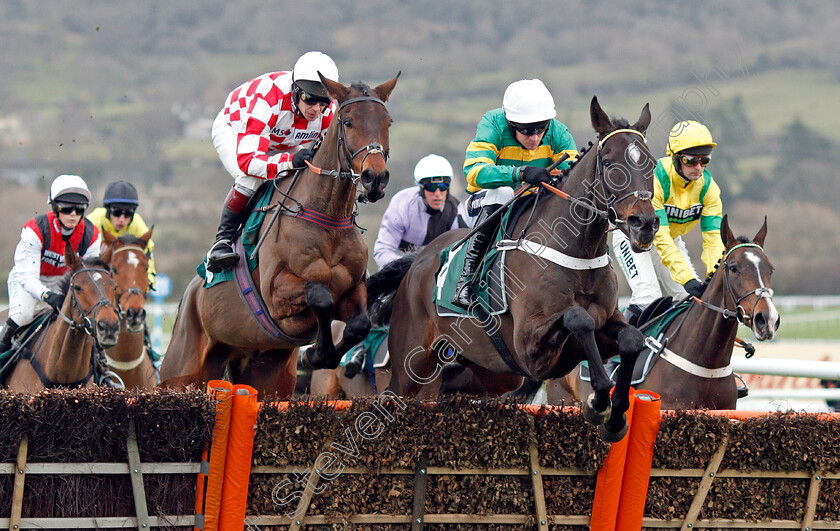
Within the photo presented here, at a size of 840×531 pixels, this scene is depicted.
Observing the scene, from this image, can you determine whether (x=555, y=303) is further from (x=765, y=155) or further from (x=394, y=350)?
(x=765, y=155)

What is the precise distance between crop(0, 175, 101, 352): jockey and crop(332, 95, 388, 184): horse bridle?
2913mm

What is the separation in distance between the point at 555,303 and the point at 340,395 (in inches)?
139

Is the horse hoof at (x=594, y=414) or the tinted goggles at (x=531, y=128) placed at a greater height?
the tinted goggles at (x=531, y=128)

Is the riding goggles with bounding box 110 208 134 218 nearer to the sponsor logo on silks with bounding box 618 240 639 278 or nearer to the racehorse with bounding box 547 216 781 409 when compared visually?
the sponsor logo on silks with bounding box 618 240 639 278

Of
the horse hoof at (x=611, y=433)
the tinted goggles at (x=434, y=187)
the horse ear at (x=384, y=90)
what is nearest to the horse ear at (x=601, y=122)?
the horse ear at (x=384, y=90)

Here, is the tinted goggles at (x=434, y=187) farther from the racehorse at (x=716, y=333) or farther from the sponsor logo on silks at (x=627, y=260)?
the racehorse at (x=716, y=333)

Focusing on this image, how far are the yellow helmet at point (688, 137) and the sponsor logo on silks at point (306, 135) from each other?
7.97 ft

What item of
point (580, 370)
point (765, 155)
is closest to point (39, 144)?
point (765, 155)

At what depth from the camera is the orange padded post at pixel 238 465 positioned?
13.2 feet

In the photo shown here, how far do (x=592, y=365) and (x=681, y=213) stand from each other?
280 centimetres

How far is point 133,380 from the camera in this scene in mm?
8375

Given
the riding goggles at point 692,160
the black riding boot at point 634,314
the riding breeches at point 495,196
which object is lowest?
the black riding boot at point 634,314

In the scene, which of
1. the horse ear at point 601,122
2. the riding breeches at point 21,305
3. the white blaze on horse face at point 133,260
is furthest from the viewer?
the white blaze on horse face at point 133,260

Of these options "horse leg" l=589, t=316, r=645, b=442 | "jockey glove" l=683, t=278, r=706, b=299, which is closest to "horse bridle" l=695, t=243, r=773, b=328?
"jockey glove" l=683, t=278, r=706, b=299
